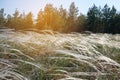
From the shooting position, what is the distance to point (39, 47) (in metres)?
2.68

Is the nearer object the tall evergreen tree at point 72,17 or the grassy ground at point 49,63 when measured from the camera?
the grassy ground at point 49,63

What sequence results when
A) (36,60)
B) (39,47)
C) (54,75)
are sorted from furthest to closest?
(39,47) < (36,60) < (54,75)

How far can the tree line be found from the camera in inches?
1538

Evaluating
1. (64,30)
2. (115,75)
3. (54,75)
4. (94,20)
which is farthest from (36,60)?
(94,20)

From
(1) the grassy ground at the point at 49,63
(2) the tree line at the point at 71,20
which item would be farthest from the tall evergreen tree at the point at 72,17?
(1) the grassy ground at the point at 49,63

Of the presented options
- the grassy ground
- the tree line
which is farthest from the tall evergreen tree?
the grassy ground

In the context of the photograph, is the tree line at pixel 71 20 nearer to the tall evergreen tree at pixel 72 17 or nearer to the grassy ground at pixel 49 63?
the tall evergreen tree at pixel 72 17

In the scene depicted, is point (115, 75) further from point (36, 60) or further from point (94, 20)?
point (94, 20)

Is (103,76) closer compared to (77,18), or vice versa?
(103,76)

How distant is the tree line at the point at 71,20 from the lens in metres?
39.1

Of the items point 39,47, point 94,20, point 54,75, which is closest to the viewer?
point 54,75

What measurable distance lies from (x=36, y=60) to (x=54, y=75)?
362mm

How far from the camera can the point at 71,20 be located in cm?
4712

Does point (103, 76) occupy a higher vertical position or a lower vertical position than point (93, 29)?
higher
